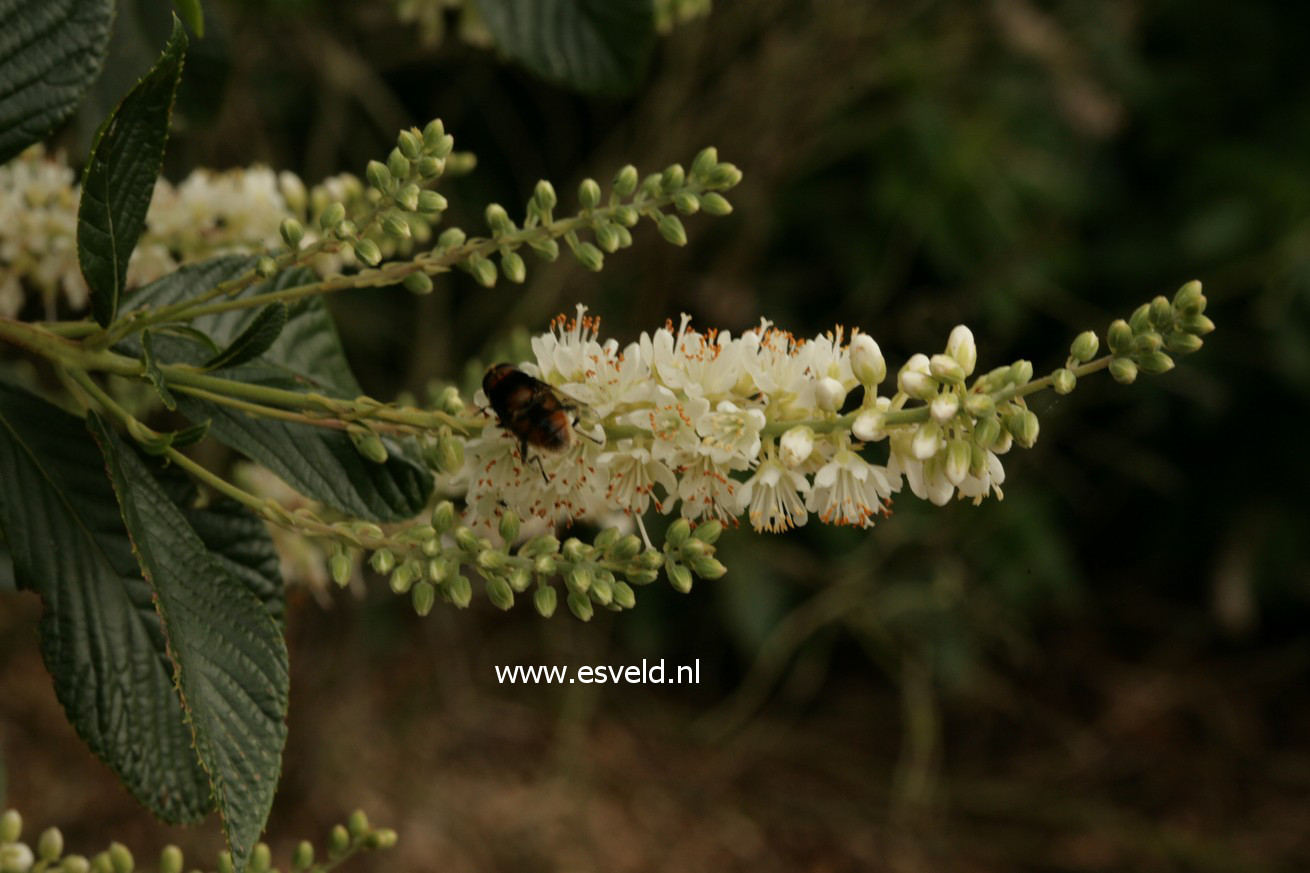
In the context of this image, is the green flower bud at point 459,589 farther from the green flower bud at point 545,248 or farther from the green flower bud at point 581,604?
the green flower bud at point 545,248

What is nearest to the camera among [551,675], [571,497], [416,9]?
[571,497]

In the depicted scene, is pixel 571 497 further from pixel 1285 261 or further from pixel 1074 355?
pixel 1285 261

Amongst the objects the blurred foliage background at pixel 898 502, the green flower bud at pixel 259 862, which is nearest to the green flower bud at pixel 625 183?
the green flower bud at pixel 259 862

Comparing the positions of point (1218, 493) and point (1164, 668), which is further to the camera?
point (1164, 668)

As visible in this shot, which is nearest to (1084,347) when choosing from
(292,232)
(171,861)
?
(292,232)

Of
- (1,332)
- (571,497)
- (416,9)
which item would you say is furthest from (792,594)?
(1,332)

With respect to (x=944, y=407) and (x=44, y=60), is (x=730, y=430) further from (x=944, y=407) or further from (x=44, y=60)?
(x=44, y=60)
